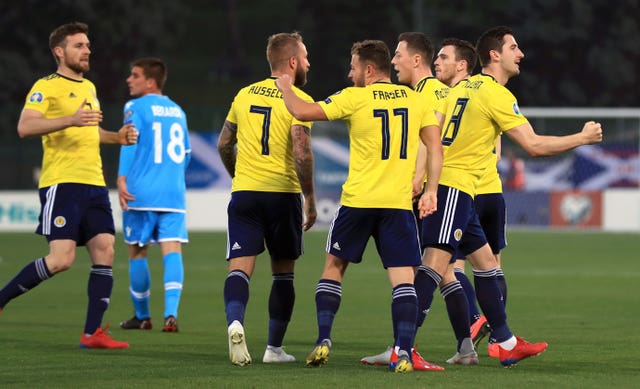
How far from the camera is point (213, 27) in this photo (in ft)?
263

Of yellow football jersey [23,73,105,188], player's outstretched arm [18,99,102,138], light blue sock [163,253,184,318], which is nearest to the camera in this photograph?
player's outstretched arm [18,99,102,138]

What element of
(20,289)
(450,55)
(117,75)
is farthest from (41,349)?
(117,75)

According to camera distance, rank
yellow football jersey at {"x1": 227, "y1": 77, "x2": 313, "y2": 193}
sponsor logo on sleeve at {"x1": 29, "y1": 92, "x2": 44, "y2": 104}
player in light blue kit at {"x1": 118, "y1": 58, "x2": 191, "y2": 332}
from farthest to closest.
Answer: player in light blue kit at {"x1": 118, "y1": 58, "x2": 191, "y2": 332}, sponsor logo on sleeve at {"x1": 29, "y1": 92, "x2": 44, "y2": 104}, yellow football jersey at {"x1": 227, "y1": 77, "x2": 313, "y2": 193}

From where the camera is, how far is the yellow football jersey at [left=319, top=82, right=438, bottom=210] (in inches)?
351

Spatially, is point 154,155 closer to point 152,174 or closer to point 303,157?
point 152,174

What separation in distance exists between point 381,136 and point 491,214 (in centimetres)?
153

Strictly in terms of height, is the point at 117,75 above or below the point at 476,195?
above

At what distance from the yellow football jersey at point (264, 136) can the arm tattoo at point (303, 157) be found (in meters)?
0.17

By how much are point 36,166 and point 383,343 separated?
25974 mm

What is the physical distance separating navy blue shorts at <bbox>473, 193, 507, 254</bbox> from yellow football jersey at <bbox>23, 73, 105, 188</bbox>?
292cm

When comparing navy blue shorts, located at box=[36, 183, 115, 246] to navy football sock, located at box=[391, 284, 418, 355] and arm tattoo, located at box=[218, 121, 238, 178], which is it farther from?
navy football sock, located at box=[391, 284, 418, 355]

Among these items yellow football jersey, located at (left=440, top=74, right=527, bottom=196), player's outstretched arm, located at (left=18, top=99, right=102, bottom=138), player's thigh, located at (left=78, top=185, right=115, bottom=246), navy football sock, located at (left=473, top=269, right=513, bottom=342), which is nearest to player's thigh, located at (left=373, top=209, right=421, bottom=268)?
yellow football jersey, located at (left=440, top=74, right=527, bottom=196)

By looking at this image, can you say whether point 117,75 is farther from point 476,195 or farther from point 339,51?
point 476,195

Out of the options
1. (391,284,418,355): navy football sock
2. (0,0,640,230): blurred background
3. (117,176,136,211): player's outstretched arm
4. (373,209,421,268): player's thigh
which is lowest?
(391,284,418,355): navy football sock
